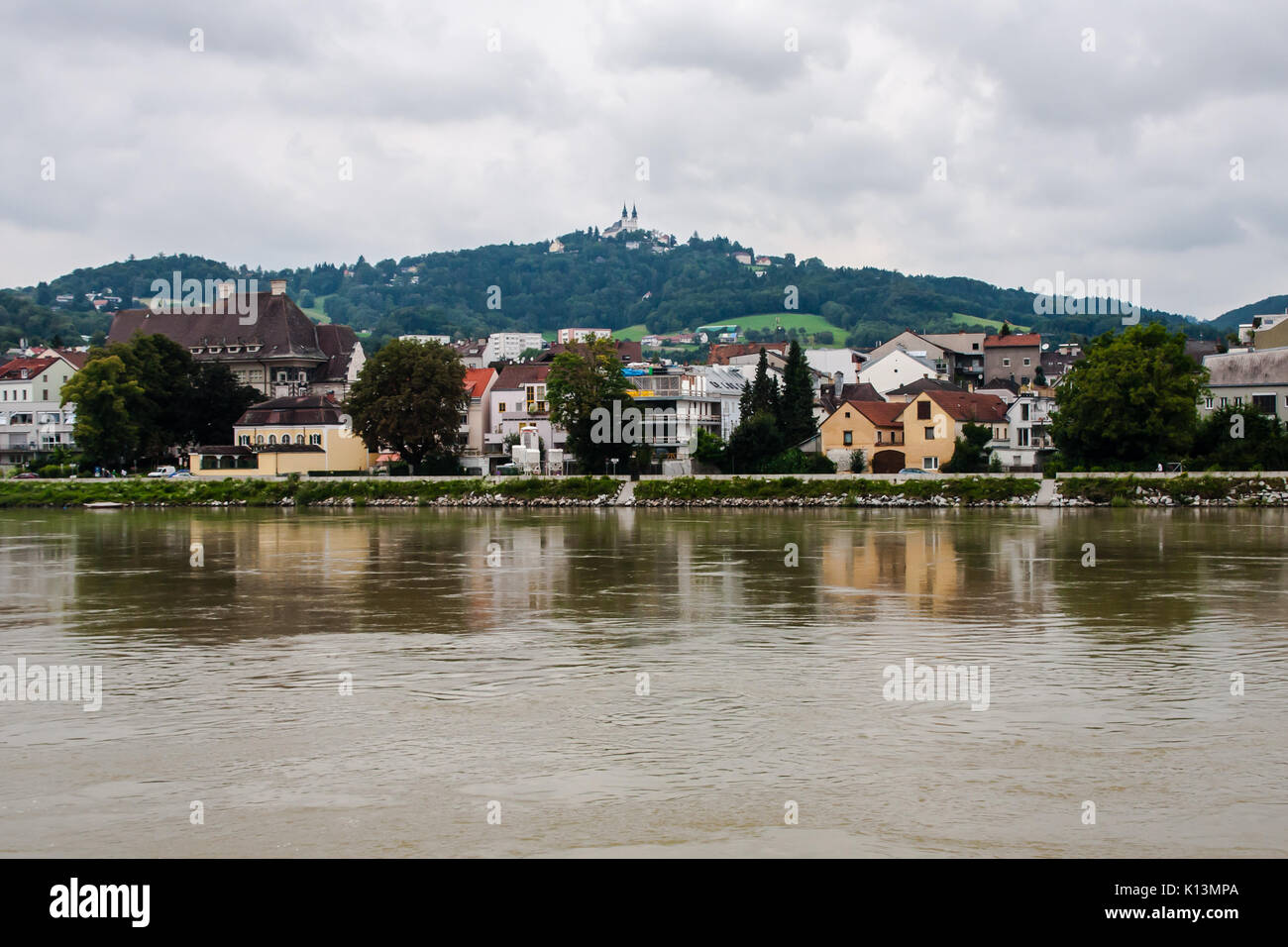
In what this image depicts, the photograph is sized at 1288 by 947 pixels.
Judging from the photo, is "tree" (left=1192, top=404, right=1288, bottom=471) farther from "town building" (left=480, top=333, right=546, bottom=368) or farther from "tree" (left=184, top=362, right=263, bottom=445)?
"town building" (left=480, top=333, right=546, bottom=368)

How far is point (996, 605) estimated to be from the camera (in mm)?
24031

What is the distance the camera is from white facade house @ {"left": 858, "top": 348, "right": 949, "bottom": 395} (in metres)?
105

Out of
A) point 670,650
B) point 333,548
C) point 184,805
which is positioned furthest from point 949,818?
point 333,548

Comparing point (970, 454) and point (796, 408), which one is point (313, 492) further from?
point (970, 454)

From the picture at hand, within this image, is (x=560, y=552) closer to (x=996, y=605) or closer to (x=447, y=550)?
(x=447, y=550)

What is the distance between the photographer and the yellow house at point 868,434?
260 feet

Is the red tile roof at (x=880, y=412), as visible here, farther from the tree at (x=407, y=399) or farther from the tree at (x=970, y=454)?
the tree at (x=407, y=399)

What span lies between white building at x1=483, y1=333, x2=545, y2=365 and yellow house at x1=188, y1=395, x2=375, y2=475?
58.7 metres

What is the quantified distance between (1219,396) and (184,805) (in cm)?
7203

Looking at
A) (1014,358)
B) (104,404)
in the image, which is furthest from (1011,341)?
(104,404)

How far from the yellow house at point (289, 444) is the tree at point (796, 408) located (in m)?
29.3

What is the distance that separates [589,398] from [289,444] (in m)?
23.6

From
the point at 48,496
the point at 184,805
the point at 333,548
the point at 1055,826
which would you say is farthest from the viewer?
the point at 48,496

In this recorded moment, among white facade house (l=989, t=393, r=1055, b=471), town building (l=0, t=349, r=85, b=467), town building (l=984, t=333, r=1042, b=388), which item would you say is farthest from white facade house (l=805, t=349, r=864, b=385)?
town building (l=0, t=349, r=85, b=467)
